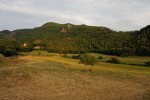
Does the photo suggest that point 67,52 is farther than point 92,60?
Yes

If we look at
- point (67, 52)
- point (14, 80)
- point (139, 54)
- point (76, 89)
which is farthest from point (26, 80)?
point (67, 52)

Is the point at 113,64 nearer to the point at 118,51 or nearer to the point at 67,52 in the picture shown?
the point at 118,51

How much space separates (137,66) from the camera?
347 feet

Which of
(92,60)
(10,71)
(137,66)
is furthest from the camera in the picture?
(137,66)

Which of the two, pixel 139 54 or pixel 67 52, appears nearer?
pixel 139 54

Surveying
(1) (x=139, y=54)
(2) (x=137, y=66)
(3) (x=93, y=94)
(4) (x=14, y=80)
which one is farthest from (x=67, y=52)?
(3) (x=93, y=94)

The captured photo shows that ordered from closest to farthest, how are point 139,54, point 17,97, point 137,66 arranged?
point 17,97 < point 137,66 < point 139,54

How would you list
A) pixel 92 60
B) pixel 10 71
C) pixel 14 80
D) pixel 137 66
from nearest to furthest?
pixel 14 80 → pixel 10 71 → pixel 92 60 → pixel 137 66

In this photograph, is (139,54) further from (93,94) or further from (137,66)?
(93,94)

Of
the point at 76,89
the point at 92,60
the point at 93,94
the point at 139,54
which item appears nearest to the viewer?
the point at 93,94

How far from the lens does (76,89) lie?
54250 mm

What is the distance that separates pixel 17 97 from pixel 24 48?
420 feet

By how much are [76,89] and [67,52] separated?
10743 cm

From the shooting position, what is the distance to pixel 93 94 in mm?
Answer: 48906
